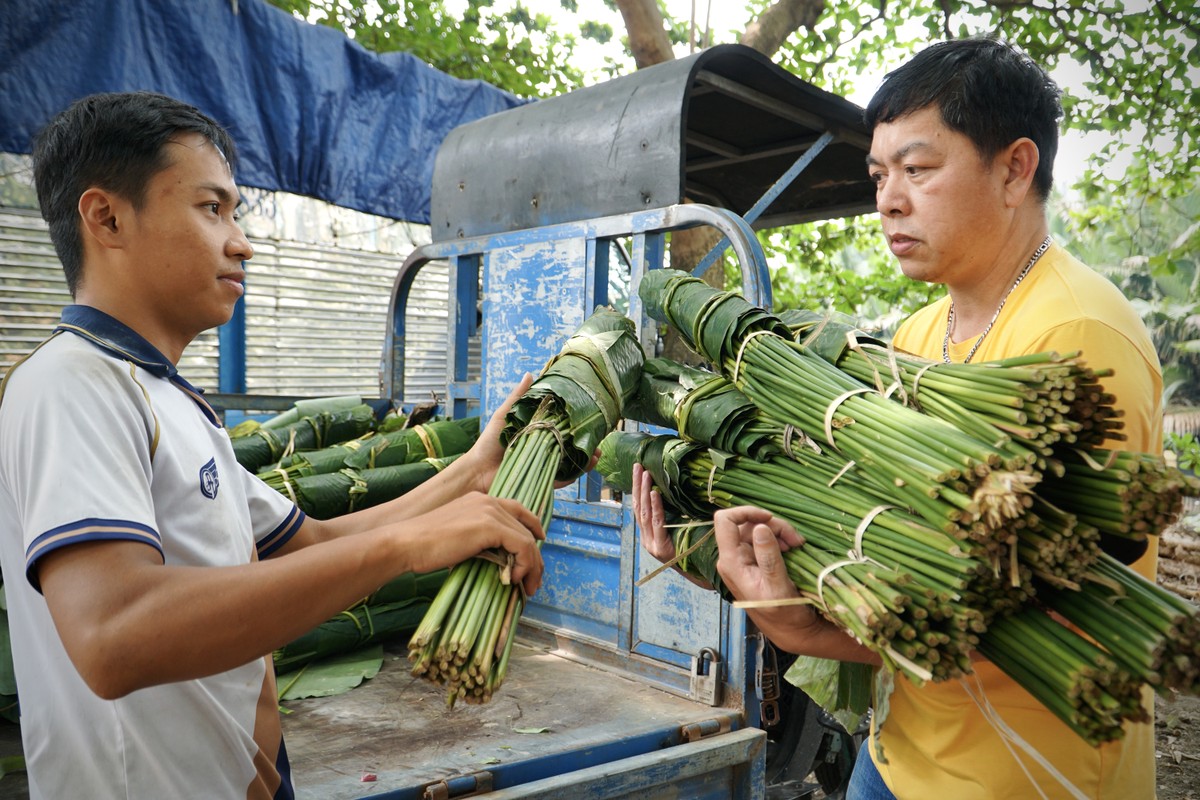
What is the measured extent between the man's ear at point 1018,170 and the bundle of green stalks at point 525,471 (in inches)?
36.6

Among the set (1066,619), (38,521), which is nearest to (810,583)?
(1066,619)

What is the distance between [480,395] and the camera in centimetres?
403

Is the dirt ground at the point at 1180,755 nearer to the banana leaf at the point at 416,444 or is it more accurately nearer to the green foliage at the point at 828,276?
the banana leaf at the point at 416,444

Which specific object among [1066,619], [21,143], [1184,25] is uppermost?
[1184,25]

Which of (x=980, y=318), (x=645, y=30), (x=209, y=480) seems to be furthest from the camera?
(x=645, y=30)

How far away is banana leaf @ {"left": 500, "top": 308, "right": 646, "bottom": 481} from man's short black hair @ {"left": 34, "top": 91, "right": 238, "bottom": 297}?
872 mm

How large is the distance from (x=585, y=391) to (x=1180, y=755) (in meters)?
5.47

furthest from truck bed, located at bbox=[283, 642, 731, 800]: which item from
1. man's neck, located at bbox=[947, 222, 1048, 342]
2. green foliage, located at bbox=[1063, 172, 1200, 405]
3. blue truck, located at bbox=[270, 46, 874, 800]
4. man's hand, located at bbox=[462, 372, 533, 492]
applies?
green foliage, located at bbox=[1063, 172, 1200, 405]

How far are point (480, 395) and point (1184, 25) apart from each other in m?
7.34

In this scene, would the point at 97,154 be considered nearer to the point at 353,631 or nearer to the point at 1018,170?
the point at 1018,170

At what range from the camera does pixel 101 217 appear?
1547mm

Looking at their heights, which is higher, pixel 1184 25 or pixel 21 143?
pixel 1184 25

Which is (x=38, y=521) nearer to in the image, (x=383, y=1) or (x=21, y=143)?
(x=21, y=143)

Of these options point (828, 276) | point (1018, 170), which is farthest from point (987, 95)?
point (828, 276)
